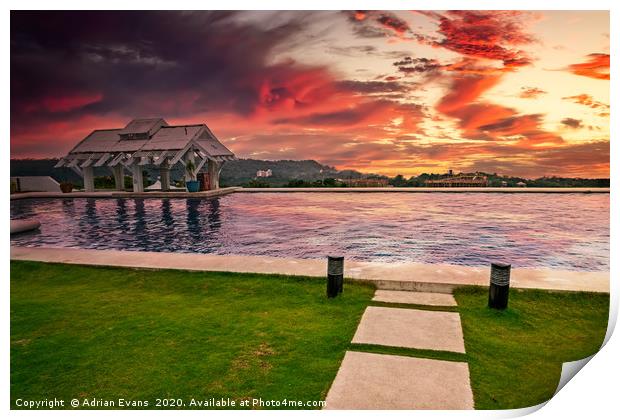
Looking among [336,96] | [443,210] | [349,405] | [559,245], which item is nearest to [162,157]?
[336,96]

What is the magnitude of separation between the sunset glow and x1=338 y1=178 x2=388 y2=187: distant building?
6.36m

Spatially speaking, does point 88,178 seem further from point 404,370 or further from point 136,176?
point 404,370

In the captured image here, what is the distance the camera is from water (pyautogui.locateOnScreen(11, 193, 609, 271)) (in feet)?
29.9

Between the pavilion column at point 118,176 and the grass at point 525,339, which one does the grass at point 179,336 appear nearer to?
the grass at point 525,339

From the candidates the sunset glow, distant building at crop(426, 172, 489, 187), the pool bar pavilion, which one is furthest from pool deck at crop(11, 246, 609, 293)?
distant building at crop(426, 172, 489, 187)

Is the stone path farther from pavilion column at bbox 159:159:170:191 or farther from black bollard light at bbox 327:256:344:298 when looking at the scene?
pavilion column at bbox 159:159:170:191

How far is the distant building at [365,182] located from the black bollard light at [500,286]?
80.4ft

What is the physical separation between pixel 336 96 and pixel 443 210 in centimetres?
759

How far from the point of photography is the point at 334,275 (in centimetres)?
550

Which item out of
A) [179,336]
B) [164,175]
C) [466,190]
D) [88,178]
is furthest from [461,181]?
[88,178]

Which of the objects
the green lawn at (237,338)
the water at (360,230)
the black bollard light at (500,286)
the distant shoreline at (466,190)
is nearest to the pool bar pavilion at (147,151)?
the distant shoreline at (466,190)

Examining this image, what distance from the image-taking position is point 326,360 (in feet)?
12.6

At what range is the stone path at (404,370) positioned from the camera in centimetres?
329
